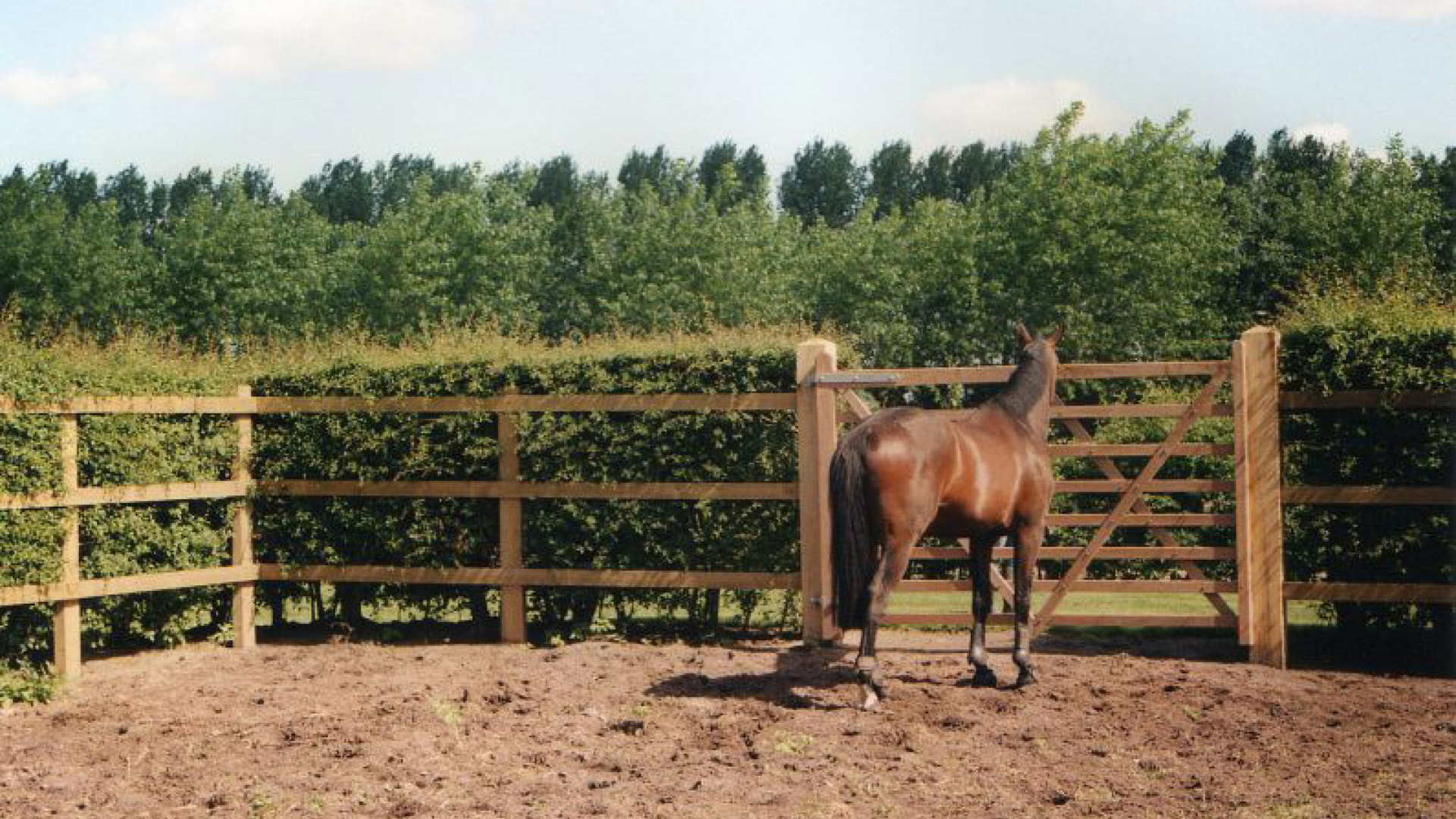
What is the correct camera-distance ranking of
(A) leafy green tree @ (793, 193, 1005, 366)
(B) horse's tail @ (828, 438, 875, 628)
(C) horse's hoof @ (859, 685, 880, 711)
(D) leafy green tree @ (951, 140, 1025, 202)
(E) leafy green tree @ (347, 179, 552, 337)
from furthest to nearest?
(D) leafy green tree @ (951, 140, 1025, 202)
(E) leafy green tree @ (347, 179, 552, 337)
(A) leafy green tree @ (793, 193, 1005, 366)
(B) horse's tail @ (828, 438, 875, 628)
(C) horse's hoof @ (859, 685, 880, 711)

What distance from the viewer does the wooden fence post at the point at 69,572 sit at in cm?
867

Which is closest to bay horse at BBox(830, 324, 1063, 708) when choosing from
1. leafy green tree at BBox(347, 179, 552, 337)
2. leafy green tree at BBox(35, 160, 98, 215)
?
leafy green tree at BBox(347, 179, 552, 337)

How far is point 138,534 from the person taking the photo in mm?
9312

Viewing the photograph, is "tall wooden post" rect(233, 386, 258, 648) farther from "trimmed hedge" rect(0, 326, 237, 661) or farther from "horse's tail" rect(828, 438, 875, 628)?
"horse's tail" rect(828, 438, 875, 628)

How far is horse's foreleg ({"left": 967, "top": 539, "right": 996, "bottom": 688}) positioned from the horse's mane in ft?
2.76

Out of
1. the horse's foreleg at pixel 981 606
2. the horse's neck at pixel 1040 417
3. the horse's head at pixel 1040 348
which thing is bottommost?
the horse's foreleg at pixel 981 606

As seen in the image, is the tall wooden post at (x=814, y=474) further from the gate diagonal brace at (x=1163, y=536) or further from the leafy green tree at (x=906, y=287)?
the leafy green tree at (x=906, y=287)

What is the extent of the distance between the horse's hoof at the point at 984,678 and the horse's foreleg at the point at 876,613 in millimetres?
792

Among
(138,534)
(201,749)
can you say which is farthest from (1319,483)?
(138,534)

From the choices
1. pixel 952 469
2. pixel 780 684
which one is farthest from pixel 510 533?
pixel 952 469

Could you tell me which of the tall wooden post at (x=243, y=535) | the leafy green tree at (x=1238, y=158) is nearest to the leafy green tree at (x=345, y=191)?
the leafy green tree at (x=1238, y=158)

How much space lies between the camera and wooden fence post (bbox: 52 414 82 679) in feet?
28.5

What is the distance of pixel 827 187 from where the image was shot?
255ft

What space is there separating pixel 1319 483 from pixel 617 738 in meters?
5.12
